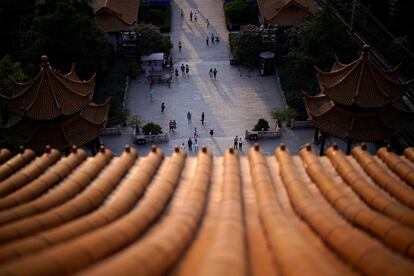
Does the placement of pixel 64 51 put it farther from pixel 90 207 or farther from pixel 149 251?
pixel 149 251

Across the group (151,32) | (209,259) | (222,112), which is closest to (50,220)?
(209,259)

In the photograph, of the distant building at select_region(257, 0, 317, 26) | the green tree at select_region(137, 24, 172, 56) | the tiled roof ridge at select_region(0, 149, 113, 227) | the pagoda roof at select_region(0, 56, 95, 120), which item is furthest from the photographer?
the distant building at select_region(257, 0, 317, 26)

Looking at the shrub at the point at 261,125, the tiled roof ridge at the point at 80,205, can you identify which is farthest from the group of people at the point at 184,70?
the tiled roof ridge at the point at 80,205

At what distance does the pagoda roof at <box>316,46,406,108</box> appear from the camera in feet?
82.0

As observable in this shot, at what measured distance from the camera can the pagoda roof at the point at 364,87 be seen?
2500 cm

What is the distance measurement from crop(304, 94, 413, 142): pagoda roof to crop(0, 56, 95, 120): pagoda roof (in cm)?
1334

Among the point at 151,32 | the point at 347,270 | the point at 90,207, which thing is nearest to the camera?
the point at 347,270

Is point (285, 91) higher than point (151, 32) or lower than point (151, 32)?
lower

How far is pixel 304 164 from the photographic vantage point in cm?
1149

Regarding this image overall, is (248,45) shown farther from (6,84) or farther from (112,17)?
(6,84)

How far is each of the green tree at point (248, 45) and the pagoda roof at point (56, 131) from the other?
16744 mm

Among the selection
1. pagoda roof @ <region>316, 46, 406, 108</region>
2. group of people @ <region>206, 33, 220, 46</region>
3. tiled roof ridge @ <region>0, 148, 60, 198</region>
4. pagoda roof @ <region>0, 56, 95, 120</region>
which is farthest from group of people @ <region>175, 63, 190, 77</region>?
tiled roof ridge @ <region>0, 148, 60, 198</region>

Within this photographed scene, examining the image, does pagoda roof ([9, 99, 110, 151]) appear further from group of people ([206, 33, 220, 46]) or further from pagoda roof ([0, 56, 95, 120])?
group of people ([206, 33, 220, 46])

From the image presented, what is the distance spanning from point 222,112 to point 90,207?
25.5m
